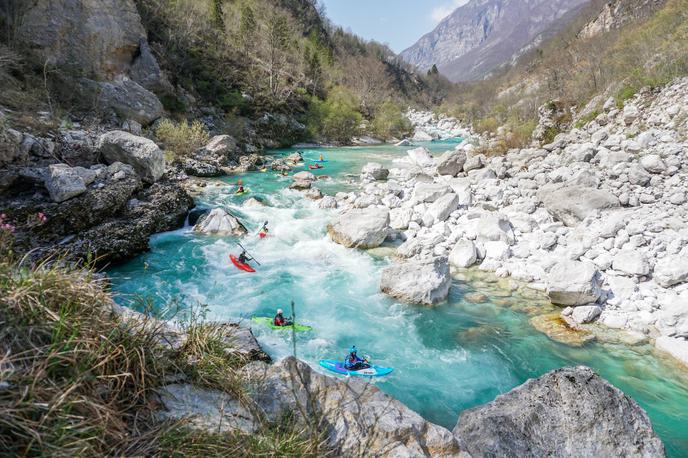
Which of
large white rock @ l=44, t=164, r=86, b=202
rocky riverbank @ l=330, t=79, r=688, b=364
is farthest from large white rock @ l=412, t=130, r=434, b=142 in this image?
large white rock @ l=44, t=164, r=86, b=202

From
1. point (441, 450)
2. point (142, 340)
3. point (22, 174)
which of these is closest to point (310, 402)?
point (441, 450)

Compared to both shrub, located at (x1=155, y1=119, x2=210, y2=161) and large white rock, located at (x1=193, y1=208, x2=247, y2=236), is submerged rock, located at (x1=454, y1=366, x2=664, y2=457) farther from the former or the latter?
shrub, located at (x1=155, y1=119, x2=210, y2=161)

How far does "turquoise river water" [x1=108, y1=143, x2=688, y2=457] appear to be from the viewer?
232 inches

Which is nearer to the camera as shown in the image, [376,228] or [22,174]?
[22,174]

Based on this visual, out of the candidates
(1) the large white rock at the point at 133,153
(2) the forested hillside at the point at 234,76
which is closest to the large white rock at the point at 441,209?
(1) the large white rock at the point at 133,153

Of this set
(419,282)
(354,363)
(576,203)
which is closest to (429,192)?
(576,203)

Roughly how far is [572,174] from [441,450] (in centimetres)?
1282

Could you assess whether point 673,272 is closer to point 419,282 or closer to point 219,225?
point 419,282

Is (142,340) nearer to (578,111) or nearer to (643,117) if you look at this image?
(643,117)

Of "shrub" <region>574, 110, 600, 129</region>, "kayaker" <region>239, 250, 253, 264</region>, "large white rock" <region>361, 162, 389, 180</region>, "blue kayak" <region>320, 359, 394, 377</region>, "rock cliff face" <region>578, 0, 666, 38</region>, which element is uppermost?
"rock cliff face" <region>578, 0, 666, 38</region>

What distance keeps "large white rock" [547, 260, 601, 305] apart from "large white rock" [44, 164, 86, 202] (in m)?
12.1

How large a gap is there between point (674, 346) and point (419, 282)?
4.67m

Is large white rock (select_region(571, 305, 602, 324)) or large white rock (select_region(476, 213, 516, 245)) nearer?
large white rock (select_region(571, 305, 602, 324))

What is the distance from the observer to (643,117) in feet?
50.3
